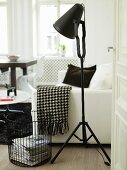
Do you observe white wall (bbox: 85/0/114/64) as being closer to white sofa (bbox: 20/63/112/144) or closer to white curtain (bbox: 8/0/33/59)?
white curtain (bbox: 8/0/33/59)

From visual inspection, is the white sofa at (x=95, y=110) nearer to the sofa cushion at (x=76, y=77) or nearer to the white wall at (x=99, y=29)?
the sofa cushion at (x=76, y=77)

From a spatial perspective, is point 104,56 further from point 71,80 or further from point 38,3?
point 71,80

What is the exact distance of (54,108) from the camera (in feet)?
9.55

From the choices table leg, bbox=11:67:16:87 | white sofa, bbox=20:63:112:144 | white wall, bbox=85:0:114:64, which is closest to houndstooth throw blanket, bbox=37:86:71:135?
white sofa, bbox=20:63:112:144

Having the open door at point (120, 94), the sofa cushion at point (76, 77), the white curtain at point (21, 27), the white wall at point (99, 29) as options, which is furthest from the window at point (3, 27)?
the open door at point (120, 94)

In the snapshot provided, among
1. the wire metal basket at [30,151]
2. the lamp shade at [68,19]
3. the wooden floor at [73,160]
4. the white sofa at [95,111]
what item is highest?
the lamp shade at [68,19]

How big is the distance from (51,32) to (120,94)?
5.11m

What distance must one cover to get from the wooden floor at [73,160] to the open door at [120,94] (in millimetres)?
532

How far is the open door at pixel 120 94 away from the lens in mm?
1729

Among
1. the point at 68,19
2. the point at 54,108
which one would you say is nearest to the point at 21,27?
the point at 54,108

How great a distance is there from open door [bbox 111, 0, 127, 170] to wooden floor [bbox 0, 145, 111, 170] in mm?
532

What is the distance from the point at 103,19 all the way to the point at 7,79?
2.52 m

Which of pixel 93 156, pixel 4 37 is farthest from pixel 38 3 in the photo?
pixel 93 156

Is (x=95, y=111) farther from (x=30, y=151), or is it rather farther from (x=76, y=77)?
(x=76, y=77)
